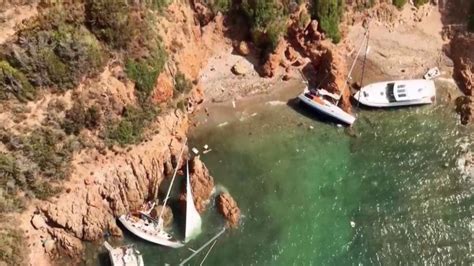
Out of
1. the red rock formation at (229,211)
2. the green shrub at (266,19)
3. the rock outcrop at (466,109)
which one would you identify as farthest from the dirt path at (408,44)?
the red rock formation at (229,211)

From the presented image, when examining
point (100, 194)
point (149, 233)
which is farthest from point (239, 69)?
point (149, 233)

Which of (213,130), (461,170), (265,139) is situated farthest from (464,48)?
(213,130)

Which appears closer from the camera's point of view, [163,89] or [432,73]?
[163,89]

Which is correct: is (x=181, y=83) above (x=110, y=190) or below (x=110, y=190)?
above

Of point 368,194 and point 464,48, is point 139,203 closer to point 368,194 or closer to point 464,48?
point 368,194

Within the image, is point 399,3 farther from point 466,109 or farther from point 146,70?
point 146,70

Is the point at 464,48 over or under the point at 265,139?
over
